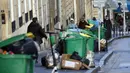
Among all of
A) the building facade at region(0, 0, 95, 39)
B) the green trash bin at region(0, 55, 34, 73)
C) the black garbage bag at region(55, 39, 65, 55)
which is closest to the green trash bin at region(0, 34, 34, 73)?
the green trash bin at region(0, 55, 34, 73)

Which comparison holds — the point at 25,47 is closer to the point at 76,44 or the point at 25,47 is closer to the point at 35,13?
the point at 76,44

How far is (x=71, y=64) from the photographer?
1795 cm

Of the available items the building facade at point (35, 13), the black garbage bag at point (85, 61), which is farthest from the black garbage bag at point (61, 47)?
the building facade at point (35, 13)

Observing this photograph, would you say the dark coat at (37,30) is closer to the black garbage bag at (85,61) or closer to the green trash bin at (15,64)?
the black garbage bag at (85,61)

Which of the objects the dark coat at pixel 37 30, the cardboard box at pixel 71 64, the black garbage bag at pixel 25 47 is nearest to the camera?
the black garbage bag at pixel 25 47

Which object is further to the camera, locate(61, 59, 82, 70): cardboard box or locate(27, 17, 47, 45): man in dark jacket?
Answer: locate(27, 17, 47, 45): man in dark jacket

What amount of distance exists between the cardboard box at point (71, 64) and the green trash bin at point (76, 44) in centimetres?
225

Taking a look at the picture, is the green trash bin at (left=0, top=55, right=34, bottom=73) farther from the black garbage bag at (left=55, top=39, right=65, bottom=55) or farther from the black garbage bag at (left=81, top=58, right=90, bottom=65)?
the black garbage bag at (left=55, top=39, right=65, bottom=55)

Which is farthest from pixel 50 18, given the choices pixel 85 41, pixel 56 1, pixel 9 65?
pixel 9 65

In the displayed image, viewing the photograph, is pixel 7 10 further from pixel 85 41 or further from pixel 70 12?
pixel 70 12

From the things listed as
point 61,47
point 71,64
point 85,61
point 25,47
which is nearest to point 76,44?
point 61,47

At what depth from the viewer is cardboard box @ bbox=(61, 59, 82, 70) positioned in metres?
17.9

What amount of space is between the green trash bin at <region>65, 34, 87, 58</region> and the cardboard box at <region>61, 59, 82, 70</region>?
7.39 ft

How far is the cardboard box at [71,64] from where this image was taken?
17891 mm
